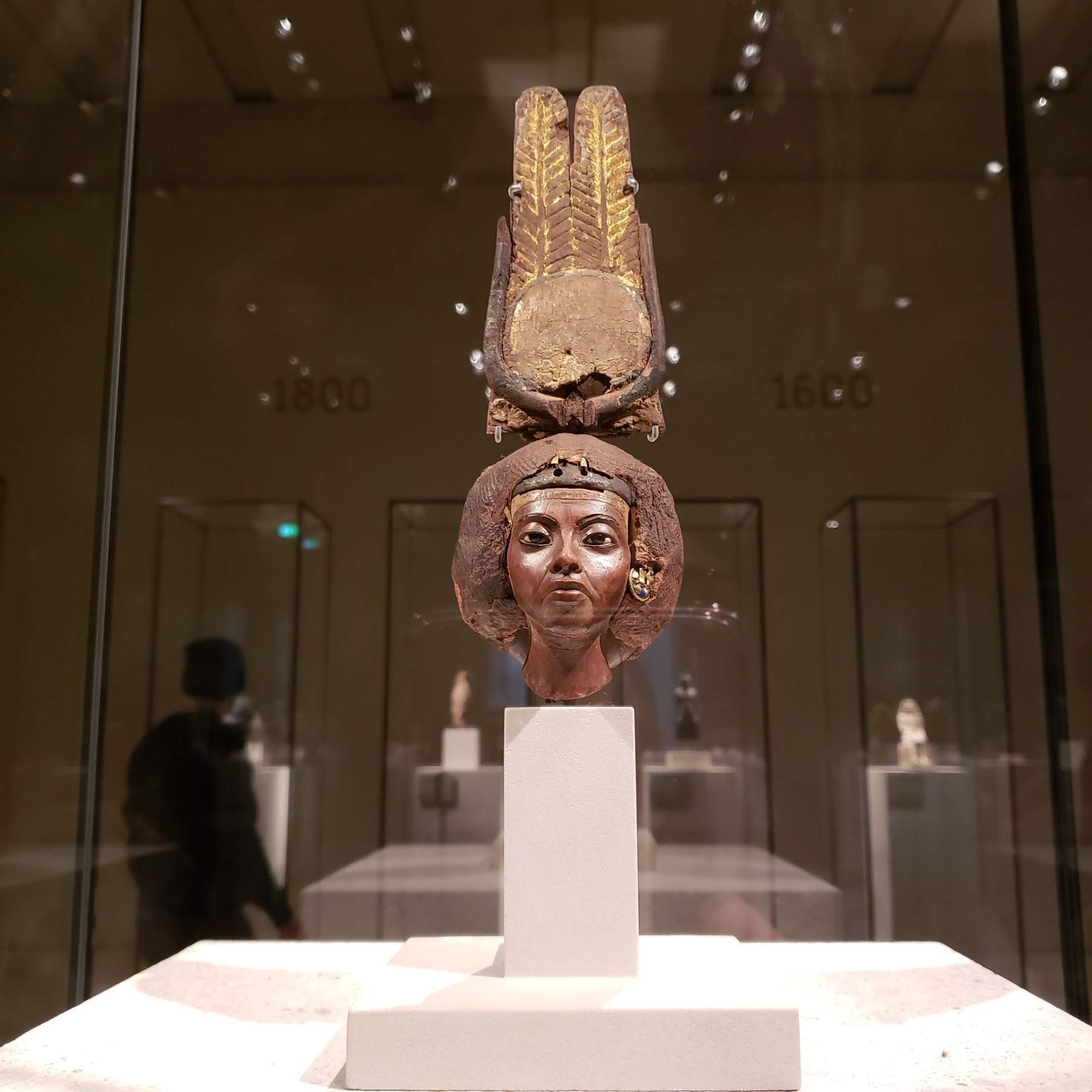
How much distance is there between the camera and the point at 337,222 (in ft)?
12.4

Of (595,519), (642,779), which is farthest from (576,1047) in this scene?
(642,779)

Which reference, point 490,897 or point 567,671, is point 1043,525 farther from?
point 490,897

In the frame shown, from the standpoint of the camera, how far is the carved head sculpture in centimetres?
237

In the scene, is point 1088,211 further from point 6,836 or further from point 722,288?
point 6,836

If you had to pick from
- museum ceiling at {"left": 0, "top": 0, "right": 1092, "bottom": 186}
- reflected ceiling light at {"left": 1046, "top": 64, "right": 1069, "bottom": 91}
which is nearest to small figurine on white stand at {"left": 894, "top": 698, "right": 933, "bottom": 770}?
museum ceiling at {"left": 0, "top": 0, "right": 1092, "bottom": 186}

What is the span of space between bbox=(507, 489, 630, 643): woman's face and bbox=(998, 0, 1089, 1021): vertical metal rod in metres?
1.97

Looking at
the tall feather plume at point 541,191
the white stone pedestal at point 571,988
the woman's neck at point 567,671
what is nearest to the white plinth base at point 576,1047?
the white stone pedestal at point 571,988

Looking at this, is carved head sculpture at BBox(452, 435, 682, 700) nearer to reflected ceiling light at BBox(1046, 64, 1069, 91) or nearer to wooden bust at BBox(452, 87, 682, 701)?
wooden bust at BBox(452, 87, 682, 701)

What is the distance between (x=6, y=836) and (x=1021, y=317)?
415 cm

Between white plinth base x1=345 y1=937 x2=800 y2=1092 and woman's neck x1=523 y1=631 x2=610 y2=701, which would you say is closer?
white plinth base x1=345 y1=937 x2=800 y2=1092

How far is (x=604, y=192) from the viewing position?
283 centimetres

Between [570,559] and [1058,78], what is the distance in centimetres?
279

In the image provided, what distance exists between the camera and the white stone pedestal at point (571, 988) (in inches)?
78.2

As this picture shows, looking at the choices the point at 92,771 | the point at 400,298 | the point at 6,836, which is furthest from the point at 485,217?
the point at 6,836
